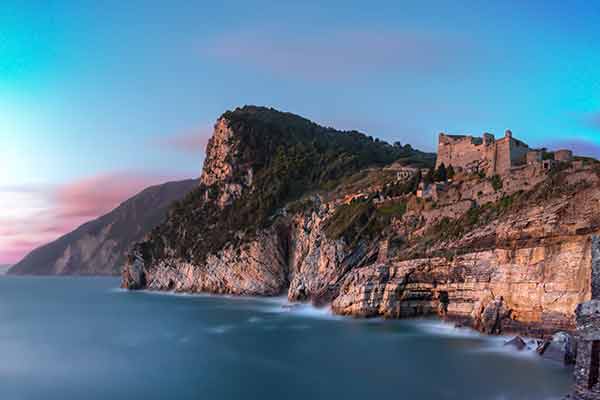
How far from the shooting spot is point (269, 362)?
85.7 feet

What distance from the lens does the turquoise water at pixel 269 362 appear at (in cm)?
2039

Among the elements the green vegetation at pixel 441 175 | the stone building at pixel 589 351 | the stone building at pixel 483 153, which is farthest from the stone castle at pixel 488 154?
the stone building at pixel 589 351

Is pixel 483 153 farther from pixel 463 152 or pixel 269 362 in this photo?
pixel 269 362

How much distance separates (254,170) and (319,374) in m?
62.5

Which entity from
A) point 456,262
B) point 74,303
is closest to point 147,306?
point 74,303

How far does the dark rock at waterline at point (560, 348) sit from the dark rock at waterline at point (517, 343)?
0.88 metres

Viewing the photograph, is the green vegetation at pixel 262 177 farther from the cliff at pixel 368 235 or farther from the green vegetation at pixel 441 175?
the green vegetation at pixel 441 175

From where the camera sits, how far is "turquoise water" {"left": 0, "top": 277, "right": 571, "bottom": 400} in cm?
2039

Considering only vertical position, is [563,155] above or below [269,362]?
above

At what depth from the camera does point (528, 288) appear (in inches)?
1075

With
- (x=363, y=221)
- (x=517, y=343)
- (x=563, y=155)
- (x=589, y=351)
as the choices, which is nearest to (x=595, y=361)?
(x=589, y=351)

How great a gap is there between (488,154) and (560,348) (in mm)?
22355

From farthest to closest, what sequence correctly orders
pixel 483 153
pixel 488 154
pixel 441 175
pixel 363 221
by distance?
pixel 363 221 → pixel 441 175 → pixel 483 153 → pixel 488 154

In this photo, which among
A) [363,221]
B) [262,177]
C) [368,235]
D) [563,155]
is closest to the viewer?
[563,155]
